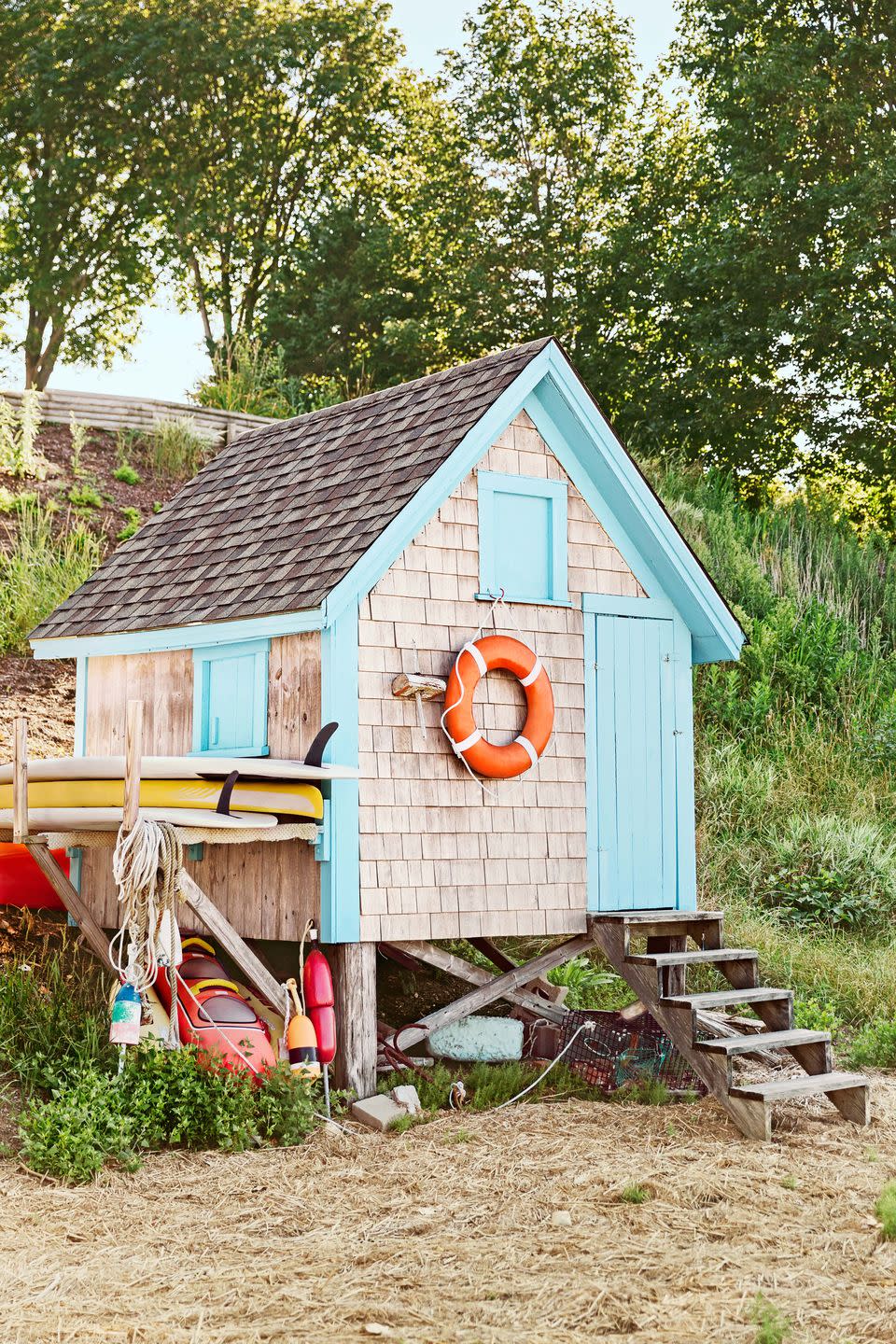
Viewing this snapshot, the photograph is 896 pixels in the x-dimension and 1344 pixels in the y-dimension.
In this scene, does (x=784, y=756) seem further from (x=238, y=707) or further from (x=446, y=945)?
(x=238, y=707)

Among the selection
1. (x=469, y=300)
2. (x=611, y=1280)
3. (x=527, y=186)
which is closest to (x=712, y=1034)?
(x=611, y=1280)

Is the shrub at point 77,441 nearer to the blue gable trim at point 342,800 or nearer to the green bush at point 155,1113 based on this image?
the blue gable trim at point 342,800

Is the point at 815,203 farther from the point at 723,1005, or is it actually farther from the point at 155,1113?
the point at 155,1113

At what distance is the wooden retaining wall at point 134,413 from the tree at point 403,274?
7386mm

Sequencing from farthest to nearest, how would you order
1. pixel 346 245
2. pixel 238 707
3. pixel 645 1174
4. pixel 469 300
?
pixel 346 245, pixel 469 300, pixel 238 707, pixel 645 1174

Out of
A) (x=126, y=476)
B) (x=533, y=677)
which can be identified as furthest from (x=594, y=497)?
(x=126, y=476)

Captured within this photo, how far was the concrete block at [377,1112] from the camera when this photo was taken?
8344 millimetres

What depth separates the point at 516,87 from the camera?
27844 mm

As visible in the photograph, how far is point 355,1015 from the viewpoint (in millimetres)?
8695

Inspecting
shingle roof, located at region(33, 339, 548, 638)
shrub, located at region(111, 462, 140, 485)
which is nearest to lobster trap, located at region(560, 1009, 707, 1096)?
shingle roof, located at region(33, 339, 548, 638)

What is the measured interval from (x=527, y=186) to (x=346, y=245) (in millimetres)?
4073

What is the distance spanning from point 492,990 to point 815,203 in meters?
17.4

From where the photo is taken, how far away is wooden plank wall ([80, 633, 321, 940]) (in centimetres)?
887

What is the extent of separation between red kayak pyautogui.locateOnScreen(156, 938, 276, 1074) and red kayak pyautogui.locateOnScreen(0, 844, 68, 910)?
189 cm
